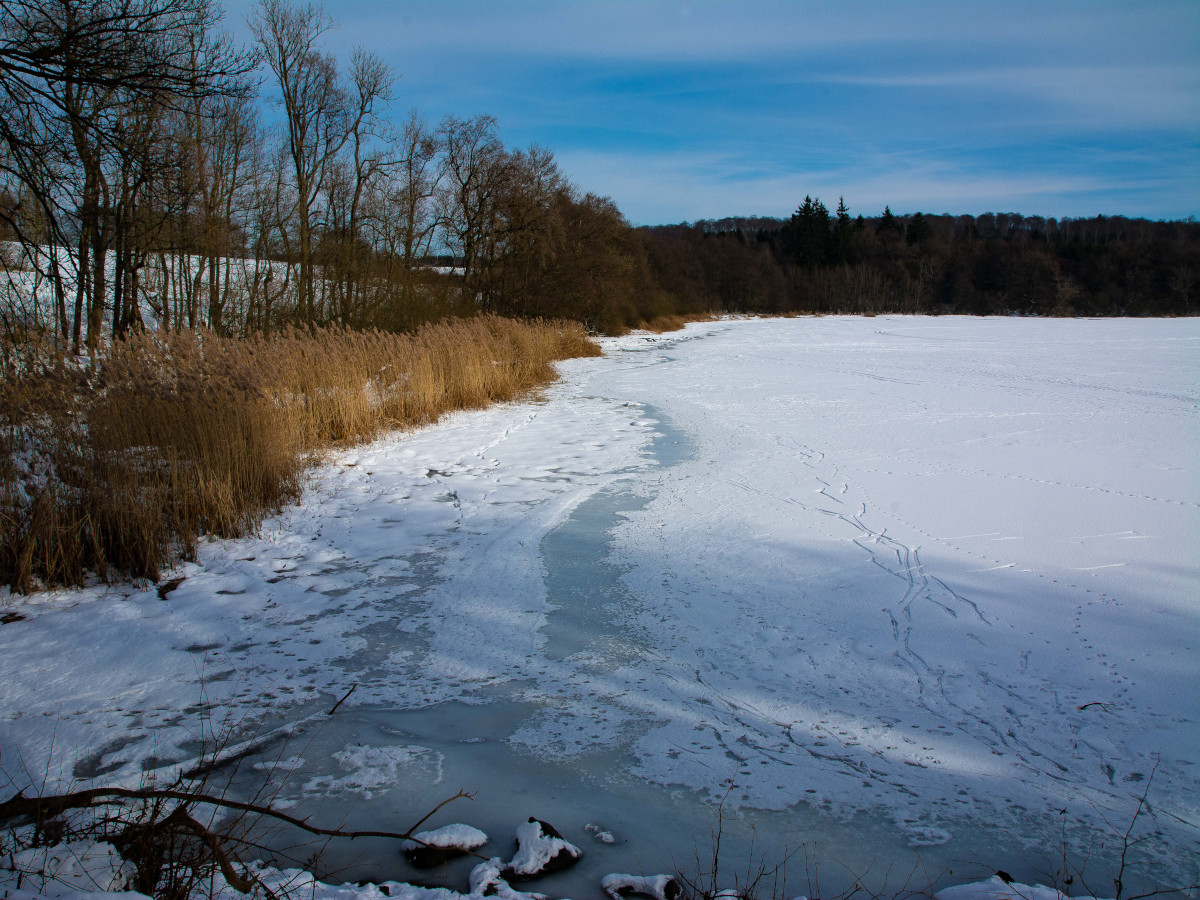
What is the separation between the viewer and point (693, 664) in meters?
3.07

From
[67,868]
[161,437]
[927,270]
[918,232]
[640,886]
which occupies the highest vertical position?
[918,232]

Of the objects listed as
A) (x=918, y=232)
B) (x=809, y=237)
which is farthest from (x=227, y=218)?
Result: (x=918, y=232)

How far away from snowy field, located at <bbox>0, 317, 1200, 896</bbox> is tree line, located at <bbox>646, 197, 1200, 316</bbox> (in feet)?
175

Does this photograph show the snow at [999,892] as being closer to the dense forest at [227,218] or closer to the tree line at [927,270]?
the dense forest at [227,218]

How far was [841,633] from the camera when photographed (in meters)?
3.32

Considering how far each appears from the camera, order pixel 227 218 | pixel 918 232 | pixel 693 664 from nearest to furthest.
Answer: pixel 693 664
pixel 227 218
pixel 918 232

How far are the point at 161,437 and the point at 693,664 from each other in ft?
14.2

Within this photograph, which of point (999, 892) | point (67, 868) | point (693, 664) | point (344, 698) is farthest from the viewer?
point (693, 664)

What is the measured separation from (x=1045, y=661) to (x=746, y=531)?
2030 millimetres

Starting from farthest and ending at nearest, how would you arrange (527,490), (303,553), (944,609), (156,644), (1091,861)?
(527,490)
(303,553)
(944,609)
(156,644)
(1091,861)

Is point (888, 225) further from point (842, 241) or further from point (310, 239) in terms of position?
point (310, 239)

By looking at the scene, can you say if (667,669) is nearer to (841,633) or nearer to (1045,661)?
(841,633)

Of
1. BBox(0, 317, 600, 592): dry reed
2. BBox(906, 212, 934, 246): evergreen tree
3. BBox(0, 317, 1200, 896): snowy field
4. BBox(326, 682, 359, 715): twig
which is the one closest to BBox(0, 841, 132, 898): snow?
BBox(0, 317, 1200, 896): snowy field

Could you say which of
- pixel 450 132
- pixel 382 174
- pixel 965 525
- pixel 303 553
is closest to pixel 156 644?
pixel 303 553
